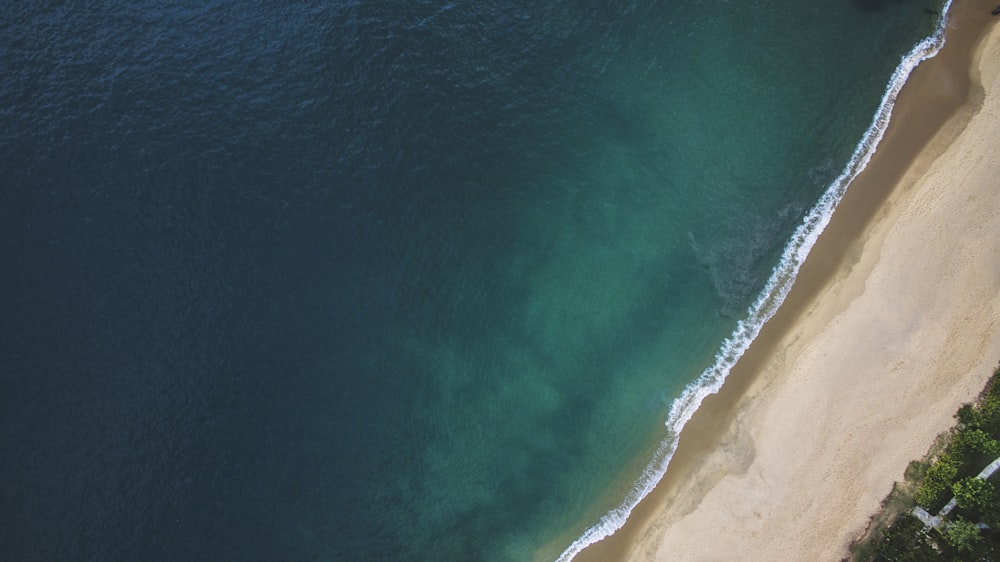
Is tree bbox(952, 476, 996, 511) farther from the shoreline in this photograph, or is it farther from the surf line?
the surf line

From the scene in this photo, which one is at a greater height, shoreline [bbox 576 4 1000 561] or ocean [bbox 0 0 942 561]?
ocean [bbox 0 0 942 561]

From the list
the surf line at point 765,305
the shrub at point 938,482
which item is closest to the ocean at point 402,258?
the surf line at point 765,305

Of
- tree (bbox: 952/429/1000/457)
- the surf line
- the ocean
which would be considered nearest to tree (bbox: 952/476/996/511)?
tree (bbox: 952/429/1000/457)

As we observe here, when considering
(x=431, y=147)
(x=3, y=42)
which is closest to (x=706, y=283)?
(x=431, y=147)

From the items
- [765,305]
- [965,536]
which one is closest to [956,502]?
[965,536]

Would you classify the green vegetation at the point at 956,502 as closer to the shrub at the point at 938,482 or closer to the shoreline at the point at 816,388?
the shrub at the point at 938,482

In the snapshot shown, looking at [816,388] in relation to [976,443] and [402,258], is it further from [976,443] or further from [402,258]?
[402,258]

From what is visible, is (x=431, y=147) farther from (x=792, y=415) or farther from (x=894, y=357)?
(x=894, y=357)
